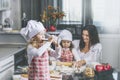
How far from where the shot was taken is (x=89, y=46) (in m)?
4.59

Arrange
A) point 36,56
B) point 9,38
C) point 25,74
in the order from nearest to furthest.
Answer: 1. point 36,56
2. point 25,74
3. point 9,38

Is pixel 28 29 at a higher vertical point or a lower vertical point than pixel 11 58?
higher

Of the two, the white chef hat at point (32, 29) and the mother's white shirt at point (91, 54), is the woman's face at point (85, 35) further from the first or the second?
the white chef hat at point (32, 29)

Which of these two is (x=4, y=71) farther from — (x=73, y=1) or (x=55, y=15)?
(x=73, y=1)

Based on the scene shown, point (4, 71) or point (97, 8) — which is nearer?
point (4, 71)

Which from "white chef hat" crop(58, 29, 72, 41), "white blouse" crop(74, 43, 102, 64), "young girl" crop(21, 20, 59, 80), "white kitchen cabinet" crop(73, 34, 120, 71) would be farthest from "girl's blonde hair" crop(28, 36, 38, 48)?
"white kitchen cabinet" crop(73, 34, 120, 71)

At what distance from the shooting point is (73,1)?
227 inches

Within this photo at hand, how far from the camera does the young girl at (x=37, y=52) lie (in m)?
2.78

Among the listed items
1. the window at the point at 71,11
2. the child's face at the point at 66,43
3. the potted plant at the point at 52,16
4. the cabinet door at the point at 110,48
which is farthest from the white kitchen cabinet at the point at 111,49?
the child's face at the point at 66,43

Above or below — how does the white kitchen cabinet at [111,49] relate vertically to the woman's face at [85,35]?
below

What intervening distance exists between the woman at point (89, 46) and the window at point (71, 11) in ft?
3.51

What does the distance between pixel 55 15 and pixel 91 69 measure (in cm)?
231

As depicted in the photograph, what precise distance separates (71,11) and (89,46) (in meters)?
1.36

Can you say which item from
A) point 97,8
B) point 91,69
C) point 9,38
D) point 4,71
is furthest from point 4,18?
point 91,69
